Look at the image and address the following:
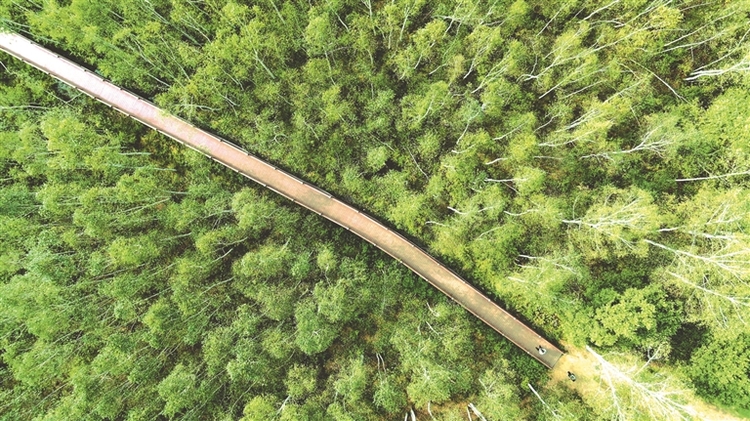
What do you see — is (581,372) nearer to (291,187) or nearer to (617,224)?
(617,224)

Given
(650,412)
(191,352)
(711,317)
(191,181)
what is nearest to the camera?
(650,412)

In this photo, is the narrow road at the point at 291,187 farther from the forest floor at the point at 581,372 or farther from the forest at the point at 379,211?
the forest floor at the point at 581,372

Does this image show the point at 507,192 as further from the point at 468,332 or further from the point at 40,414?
the point at 40,414

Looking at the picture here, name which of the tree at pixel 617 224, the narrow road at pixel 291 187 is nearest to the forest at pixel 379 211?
the tree at pixel 617 224

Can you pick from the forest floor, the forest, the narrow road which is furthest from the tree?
the forest floor

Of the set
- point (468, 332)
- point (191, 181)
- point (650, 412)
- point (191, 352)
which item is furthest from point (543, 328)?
point (191, 181)
